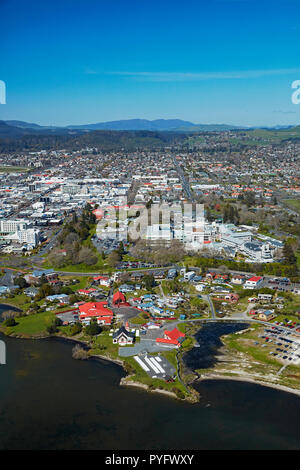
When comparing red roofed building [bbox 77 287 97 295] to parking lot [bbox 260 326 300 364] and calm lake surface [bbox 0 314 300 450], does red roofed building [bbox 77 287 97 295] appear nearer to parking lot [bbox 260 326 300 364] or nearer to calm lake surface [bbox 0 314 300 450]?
calm lake surface [bbox 0 314 300 450]

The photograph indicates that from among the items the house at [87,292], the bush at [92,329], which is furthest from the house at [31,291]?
the bush at [92,329]

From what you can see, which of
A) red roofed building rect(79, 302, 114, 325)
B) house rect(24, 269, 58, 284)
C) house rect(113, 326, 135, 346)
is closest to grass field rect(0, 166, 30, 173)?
house rect(24, 269, 58, 284)

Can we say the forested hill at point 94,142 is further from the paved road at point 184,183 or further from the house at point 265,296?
the house at point 265,296

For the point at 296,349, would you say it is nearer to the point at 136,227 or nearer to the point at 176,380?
the point at 176,380

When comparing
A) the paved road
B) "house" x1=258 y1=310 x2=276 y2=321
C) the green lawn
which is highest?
the paved road

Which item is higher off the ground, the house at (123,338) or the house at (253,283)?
the house at (253,283)

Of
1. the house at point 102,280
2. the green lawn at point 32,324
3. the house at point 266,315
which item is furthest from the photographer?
the house at point 102,280

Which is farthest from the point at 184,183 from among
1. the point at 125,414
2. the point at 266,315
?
the point at 125,414
